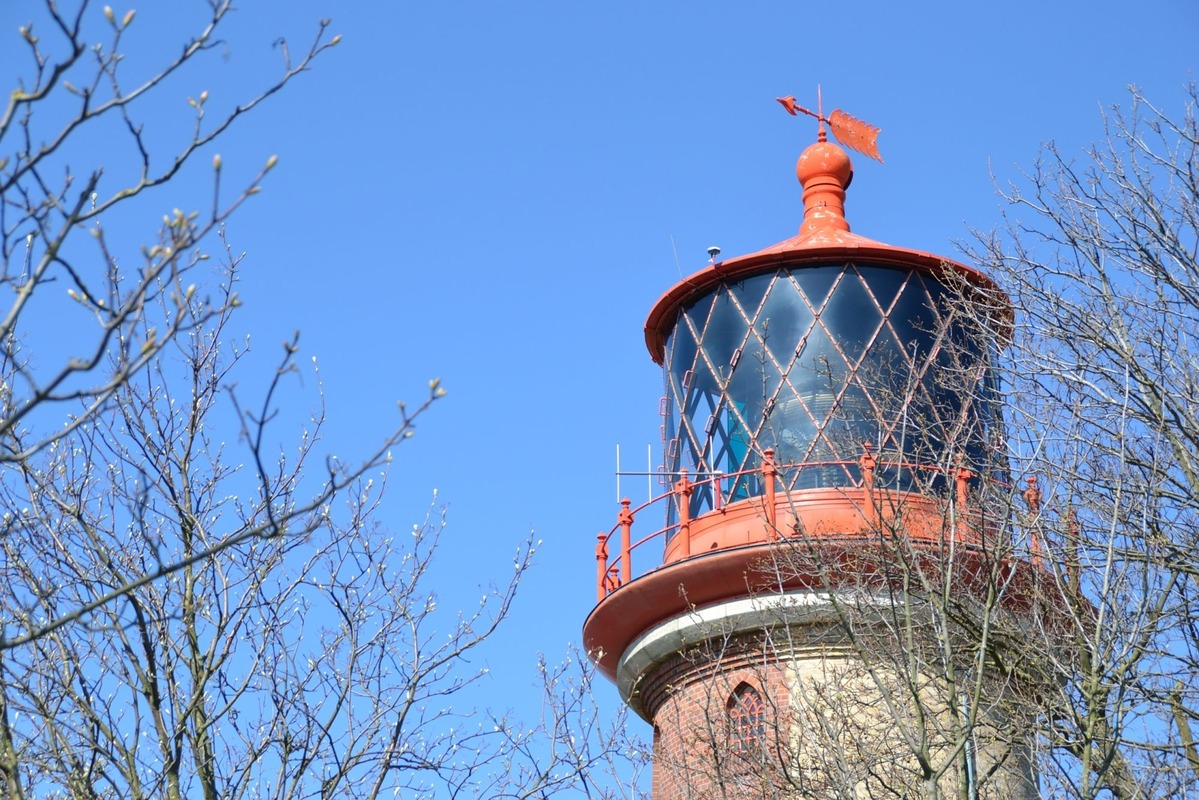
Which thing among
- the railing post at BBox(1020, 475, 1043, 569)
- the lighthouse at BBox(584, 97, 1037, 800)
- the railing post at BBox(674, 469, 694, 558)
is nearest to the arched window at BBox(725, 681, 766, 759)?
the lighthouse at BBox(584, 97, 1037, 800)

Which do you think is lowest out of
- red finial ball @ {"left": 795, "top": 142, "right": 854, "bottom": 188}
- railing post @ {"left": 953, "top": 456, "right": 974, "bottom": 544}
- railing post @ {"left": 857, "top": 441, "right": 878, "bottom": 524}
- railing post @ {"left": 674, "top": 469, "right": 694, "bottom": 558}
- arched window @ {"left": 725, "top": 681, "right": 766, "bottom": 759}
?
arched window @ {"left": 725, "top": 681, "right": 766, "bottom": 759}

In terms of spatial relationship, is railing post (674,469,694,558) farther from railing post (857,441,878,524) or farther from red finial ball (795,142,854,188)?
red finial ball (795,142,854,188)

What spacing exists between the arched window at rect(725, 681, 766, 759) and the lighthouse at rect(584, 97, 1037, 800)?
0.08ft

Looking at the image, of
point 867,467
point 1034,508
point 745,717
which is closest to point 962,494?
point 1034,508

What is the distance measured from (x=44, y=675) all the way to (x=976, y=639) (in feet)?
20.1

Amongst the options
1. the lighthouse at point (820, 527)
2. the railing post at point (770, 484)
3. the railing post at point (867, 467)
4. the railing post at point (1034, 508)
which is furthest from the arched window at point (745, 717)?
the railing post at point (1034, 508)

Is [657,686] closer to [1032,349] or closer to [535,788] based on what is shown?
[1032,349]

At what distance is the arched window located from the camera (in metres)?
11.2

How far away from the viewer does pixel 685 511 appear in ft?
42.6

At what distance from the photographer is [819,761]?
10.2m

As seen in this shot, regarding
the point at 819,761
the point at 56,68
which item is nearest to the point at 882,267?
the point at 819,761

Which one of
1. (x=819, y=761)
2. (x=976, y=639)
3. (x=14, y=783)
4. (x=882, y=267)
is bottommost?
(x=14, y=783)

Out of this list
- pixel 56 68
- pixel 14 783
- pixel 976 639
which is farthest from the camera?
pixel 976 639

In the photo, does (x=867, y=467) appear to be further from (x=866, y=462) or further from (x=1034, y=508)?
(x=1034, y=508)
